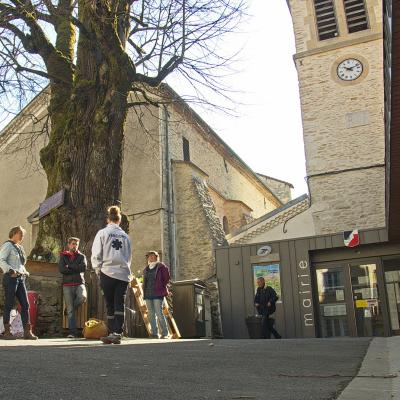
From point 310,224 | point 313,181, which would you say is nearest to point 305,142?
point 313,181

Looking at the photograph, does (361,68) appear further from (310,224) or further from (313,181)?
(310,224)

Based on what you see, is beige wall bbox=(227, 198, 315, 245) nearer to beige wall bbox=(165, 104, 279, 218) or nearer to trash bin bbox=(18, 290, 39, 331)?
A: beige wall bbox=(165, 104, 279, 218)

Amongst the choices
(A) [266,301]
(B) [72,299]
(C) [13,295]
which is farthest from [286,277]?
(C) [13,295]

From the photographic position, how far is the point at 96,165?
10.9 meters

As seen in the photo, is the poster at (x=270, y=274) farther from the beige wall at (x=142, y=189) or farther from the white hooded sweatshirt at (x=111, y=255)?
the white hooded sweatshirt at (x=111, y=255)

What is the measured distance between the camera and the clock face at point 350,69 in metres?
24.3

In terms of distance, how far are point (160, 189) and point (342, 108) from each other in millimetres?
8985

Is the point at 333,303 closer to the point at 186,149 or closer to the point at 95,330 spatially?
the point at 95,330

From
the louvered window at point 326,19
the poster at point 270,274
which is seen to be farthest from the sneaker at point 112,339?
the louvered window at point 326,19

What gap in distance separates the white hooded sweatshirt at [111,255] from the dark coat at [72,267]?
255cm

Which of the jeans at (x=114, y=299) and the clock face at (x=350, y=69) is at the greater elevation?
the clock face at (x=350, y=69)

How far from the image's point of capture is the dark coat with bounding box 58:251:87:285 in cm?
917

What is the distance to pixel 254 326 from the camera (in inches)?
577

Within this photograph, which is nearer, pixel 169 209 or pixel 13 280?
pixel 13 280
